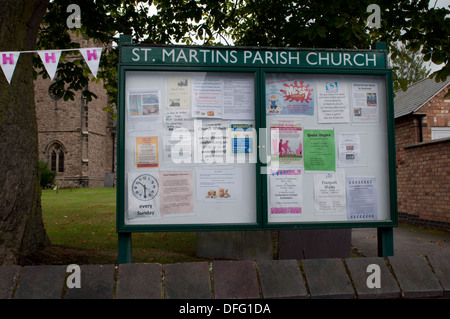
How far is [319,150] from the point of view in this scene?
12.8ft

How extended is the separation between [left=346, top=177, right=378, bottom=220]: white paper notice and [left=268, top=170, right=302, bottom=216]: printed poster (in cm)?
52

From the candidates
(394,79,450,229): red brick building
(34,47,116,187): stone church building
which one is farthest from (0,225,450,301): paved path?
(34,47,116,187): stone church building

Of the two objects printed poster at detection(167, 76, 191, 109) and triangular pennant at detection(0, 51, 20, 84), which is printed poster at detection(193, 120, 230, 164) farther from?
triangular pennant at detection(0, 51, 20, 84)

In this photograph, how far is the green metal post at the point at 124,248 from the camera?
3.65 meters

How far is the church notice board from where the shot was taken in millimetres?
3705

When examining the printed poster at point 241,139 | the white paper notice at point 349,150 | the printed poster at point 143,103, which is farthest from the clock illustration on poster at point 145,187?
the white paper notice at point 349,150

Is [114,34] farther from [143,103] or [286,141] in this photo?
[286,141]

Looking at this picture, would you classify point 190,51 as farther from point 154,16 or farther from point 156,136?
point 154,16

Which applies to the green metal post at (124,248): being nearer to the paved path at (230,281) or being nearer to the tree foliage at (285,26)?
the paved path at (230,281)

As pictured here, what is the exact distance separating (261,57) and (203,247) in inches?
113

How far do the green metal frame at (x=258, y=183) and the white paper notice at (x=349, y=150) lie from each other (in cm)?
33

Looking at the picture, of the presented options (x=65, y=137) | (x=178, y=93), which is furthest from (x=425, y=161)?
(x=65, y=137)

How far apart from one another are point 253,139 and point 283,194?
63 centimetres

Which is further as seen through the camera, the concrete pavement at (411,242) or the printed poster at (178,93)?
the concrete pavement at (411,242)
